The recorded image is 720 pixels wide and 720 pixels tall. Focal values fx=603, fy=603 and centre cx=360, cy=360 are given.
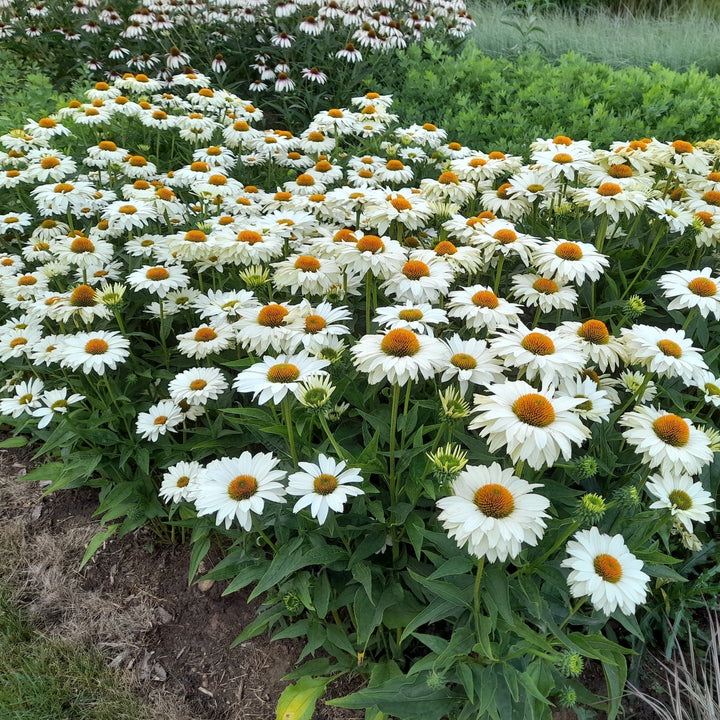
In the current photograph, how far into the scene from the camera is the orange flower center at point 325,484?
1.68 metres

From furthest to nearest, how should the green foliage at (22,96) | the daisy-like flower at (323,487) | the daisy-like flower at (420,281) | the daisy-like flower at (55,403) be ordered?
the green foliage at (22,96) → the daisy-like flower at (55,403) → the daisy-like flower at (420,281) → the daisy-like flower at (323,487)

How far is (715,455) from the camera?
2.27m

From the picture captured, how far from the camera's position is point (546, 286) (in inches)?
89.5

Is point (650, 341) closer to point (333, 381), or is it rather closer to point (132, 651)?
point (333, 381)

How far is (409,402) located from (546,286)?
0.68m

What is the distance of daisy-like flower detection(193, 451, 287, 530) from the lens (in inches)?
68.1

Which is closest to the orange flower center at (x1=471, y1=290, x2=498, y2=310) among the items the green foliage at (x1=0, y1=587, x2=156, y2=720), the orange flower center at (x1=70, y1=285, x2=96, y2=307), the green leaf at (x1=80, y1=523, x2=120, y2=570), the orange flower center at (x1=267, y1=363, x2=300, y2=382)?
the orange flower center at (x1=267, y1=363, x2=300, y2=382)

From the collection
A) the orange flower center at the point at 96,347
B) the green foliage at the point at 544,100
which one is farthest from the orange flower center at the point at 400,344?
the green foliage at the point at 544,100

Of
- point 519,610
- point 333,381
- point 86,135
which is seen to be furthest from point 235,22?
point 519,610

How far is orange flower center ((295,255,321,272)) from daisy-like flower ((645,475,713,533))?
1378mm

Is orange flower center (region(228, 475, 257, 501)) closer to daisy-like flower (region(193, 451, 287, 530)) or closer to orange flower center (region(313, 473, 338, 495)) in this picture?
daisy-like flower (region(193, 451, 287, 530))

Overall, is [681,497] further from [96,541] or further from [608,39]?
[608,39]

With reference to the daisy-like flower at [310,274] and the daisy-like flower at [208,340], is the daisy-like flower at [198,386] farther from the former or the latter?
the daisy-like flower at [310,274]

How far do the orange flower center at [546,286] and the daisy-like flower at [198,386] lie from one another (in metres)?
1.25
